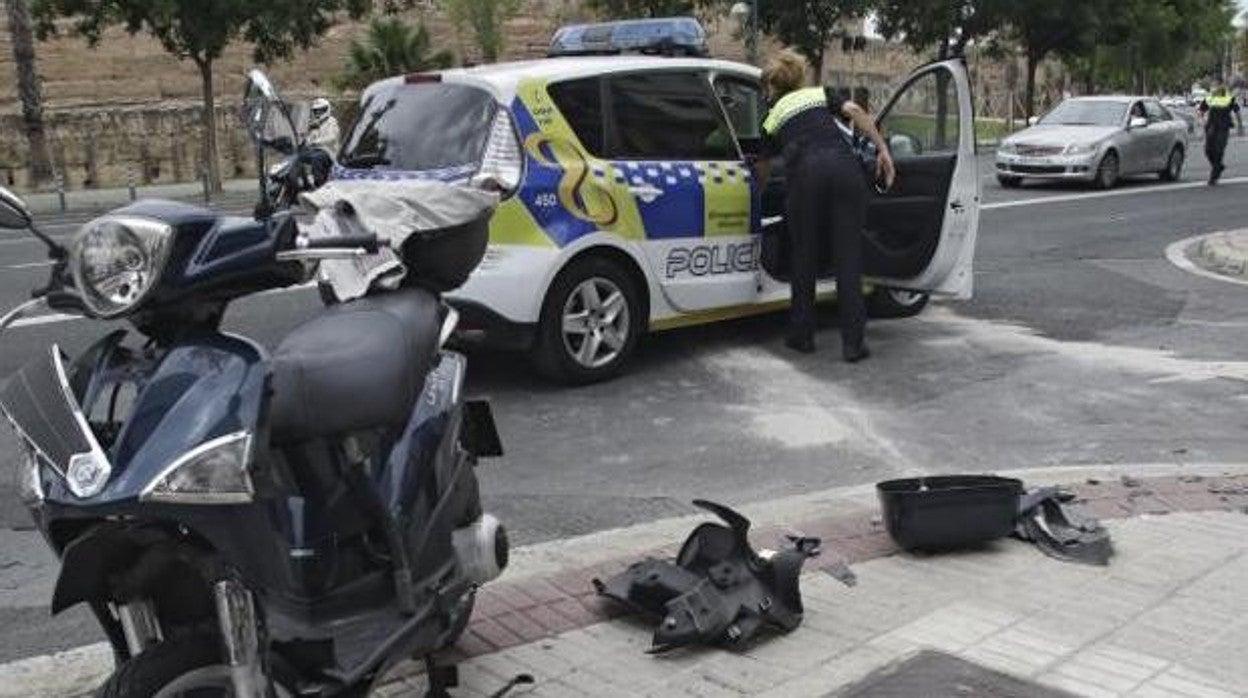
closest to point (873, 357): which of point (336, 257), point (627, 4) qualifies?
point (336, 257)

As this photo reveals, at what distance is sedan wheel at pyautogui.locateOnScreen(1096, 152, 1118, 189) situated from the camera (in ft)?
69.8

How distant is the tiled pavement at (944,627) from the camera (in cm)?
379

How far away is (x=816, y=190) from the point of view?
8102 millimetres

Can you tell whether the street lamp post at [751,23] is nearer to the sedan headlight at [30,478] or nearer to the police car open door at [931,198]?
the police car open door at [931,198]

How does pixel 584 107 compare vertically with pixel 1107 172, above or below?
above

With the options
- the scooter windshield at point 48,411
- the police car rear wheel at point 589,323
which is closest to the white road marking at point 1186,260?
the police car rear wheel at point 589,323

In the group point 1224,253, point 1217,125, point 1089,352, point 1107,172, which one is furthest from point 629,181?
point 1217,125

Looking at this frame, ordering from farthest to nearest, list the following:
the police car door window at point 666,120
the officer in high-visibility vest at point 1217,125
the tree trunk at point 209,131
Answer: the tree trunk at point 209,131 < the officer in high-visibility vest at point 1217,125 < the police car door window at point 666,120

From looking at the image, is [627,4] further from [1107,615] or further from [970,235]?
[1107,615]

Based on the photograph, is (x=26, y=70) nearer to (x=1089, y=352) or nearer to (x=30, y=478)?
(x=1089, y=352)

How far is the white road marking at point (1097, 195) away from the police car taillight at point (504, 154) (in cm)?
1208

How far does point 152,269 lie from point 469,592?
4.55 feet

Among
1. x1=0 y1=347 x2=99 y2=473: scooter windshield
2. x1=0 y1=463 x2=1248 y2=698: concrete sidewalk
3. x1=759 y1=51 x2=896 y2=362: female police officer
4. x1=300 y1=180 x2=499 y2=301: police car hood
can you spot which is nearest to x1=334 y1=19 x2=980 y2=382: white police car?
x1=759 y1=51 x2=896 y2=362: female police officer

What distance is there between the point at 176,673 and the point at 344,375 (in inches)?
26.6
